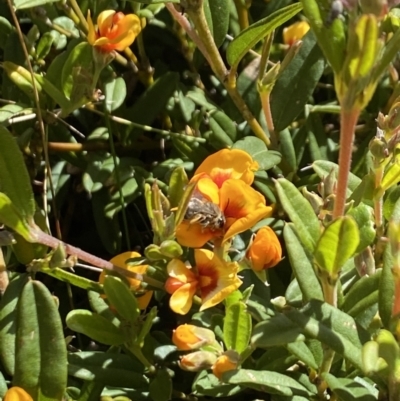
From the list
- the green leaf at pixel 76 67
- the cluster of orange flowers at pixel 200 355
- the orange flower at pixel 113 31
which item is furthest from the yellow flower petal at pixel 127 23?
the cluster of orange flowers at pixel 200 355

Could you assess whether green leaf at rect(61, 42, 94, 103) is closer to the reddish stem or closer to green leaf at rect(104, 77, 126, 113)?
green leaf at rect(104, 77, 126, 113)

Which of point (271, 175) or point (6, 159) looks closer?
point (6, 159)

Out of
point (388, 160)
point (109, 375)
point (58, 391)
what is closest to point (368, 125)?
point (388, 160)

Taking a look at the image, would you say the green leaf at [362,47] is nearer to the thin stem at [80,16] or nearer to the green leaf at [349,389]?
the green leaf at [349,389]

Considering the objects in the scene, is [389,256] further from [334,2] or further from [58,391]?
[58,391]

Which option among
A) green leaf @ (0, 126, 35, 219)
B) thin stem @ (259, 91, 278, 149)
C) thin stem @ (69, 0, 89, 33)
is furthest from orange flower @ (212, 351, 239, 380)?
thin stem @ (69, 0, 89, 33)

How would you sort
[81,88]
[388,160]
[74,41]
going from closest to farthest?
[388,160] < [81,88] < [74,41]
